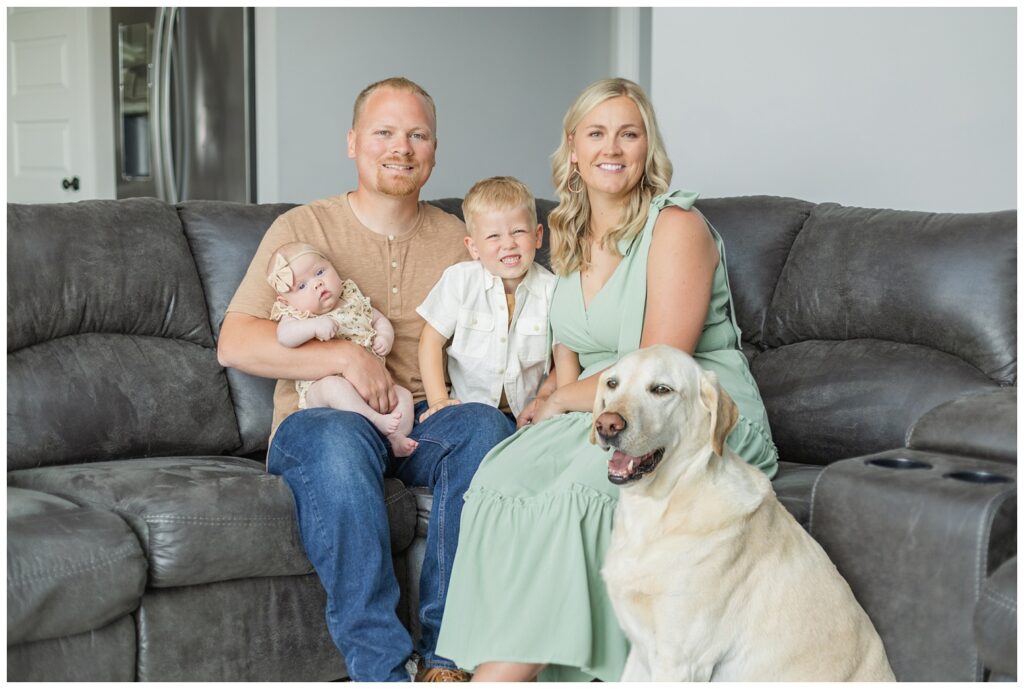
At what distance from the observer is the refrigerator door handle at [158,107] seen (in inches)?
204

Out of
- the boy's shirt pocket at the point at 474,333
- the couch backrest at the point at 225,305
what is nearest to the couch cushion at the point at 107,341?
the couch backrest at the point at 225,305

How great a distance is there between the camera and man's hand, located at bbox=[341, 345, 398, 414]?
260cm

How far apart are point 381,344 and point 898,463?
4.23 feet

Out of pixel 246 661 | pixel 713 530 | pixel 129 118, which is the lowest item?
pixel 246 661

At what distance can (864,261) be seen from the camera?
2.87 m

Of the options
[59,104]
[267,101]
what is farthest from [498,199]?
[59,104]

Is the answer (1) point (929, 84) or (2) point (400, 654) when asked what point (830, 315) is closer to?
(1) point (929, 84)

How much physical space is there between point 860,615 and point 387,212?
1586 millimetres

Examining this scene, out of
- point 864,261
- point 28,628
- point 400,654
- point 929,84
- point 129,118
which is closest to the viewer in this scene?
point 28,628

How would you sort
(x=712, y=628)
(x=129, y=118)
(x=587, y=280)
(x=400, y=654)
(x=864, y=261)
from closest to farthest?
(x=712, y=628), (x=400, y=654), (x=587, y=280), (x=864, y=261), (x=129, y=118)

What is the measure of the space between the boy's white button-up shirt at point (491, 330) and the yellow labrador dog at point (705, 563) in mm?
852

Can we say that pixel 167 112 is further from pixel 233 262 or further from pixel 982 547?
pixel 982 547

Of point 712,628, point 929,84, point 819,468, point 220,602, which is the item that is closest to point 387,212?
point 220,602

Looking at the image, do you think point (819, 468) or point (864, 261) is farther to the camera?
point (864, 261)
